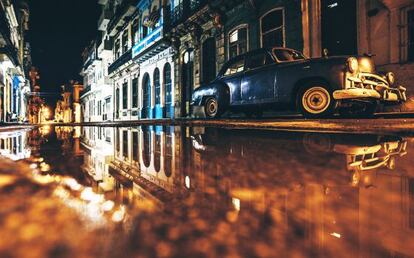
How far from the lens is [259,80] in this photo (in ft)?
20.2

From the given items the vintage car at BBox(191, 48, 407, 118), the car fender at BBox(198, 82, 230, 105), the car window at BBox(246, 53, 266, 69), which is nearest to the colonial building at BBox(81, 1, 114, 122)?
the car fender at BBox(198, 82, 230, 105)

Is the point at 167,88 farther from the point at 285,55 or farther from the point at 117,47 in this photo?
the point at 117,47

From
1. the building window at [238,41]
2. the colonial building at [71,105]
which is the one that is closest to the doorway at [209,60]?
the building window at [238,41]

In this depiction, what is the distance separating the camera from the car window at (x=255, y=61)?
6252 millimetres

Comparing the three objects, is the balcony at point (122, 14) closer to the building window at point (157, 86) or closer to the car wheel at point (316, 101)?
the building window at point (157, 86)

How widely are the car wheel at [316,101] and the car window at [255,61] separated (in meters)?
1.25

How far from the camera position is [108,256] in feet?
1.89

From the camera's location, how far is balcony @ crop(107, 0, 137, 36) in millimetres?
21333

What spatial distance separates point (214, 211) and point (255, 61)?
233 inches

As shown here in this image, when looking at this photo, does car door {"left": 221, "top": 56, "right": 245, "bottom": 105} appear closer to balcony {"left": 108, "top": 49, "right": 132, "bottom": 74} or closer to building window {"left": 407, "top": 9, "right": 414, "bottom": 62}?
building window {"left": 407, "top": 9, "right": 414, "bottom": 62}

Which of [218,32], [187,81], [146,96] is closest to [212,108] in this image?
[218,32]

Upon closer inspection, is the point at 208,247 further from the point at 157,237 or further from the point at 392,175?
the point at 392,175

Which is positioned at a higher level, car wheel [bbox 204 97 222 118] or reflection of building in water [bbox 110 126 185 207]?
car wheel [bbox 204 97 222 118]

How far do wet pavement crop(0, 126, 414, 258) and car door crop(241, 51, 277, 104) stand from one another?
4394 millimetres
